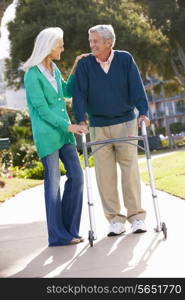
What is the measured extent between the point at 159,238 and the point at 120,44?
30850 millimetres

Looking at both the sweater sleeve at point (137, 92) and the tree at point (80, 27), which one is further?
the tree at point (80, 27)

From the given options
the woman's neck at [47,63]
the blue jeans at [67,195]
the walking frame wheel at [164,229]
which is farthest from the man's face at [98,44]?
the walking frame wheel at [164,229]

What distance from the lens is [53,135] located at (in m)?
7.39

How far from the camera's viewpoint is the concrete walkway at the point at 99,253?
227 inches

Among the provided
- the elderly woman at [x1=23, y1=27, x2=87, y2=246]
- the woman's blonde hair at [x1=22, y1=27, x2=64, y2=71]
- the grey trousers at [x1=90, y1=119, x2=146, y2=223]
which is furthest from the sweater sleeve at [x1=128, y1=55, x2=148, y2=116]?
the woman's blonde hair at [x1=22, y1=27, x2=64, y2=71]

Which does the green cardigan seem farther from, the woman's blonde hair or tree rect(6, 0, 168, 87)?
tree rect(6, 0, 168, 87)

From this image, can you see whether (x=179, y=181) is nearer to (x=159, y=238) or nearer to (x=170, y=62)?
(x=159, y=238)

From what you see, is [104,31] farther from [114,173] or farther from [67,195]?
[67,195]

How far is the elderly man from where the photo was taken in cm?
749

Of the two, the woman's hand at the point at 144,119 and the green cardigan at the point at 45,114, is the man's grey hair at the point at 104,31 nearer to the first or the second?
the green cardigan at the point at 45,114

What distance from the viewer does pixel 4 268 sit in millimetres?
6383

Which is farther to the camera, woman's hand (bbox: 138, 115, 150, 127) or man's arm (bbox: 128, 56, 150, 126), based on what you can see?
man's arm (bbox: 128, 56, 150, 126)

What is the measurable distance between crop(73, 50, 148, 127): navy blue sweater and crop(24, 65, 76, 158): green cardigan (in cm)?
19

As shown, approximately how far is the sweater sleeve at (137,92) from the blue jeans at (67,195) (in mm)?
738
